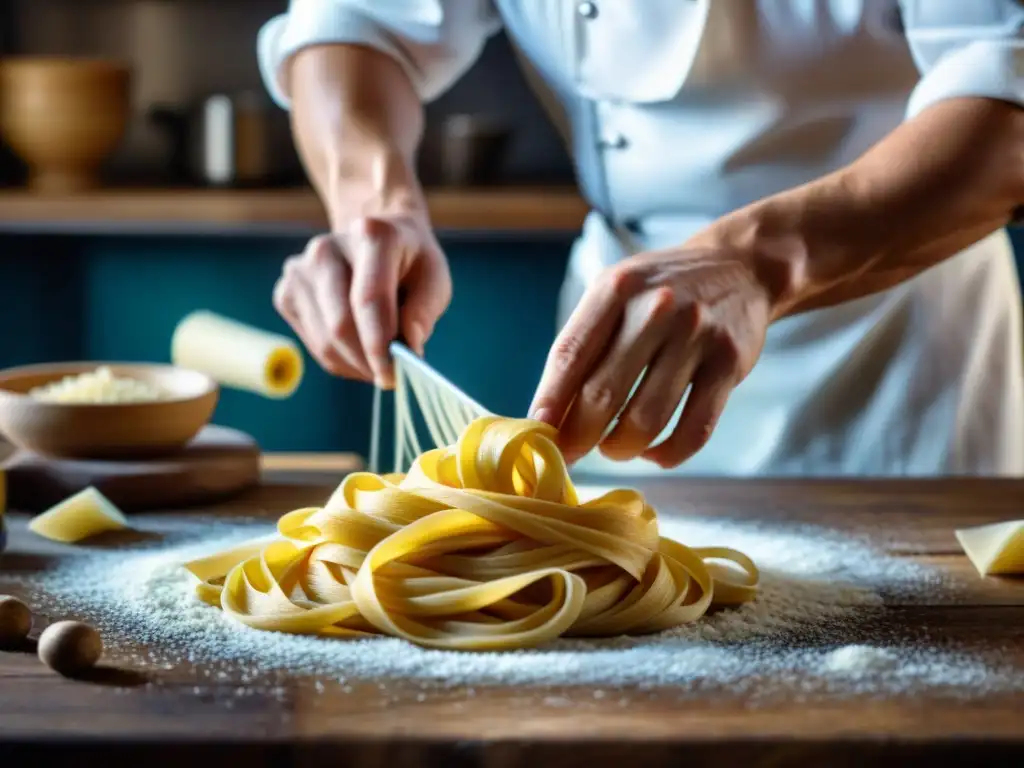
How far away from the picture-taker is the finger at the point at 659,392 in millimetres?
1174

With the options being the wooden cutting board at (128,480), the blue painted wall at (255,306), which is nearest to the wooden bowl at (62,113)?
the blue painted wall at (255,306)

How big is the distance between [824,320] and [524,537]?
823 millimetres

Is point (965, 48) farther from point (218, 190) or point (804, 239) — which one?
point (218, 190)

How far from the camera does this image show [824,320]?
1.90m

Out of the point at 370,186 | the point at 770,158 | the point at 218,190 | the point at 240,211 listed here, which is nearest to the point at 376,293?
the point at 370,186

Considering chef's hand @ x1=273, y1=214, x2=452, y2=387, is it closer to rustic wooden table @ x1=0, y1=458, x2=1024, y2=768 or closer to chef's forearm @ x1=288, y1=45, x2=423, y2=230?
chef's forearm @ x1=288, y1=45, x2=423, y2=230

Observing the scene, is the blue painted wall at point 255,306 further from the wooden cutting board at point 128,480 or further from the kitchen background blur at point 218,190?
the wooden cutting board at point 128,480

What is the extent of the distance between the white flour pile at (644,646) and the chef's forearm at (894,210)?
291mm

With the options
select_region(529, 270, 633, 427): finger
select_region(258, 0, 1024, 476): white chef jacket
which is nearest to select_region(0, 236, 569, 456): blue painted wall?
select_region(258, 0, 1024, 476): white chef jacket

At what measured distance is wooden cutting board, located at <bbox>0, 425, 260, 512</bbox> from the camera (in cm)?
154

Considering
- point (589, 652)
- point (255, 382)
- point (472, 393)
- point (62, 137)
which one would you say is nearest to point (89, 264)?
point (62, 137)

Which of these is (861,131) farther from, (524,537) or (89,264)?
(89,264)

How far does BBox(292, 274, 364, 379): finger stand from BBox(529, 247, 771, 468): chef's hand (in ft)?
1.29

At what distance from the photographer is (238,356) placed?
175 cm
